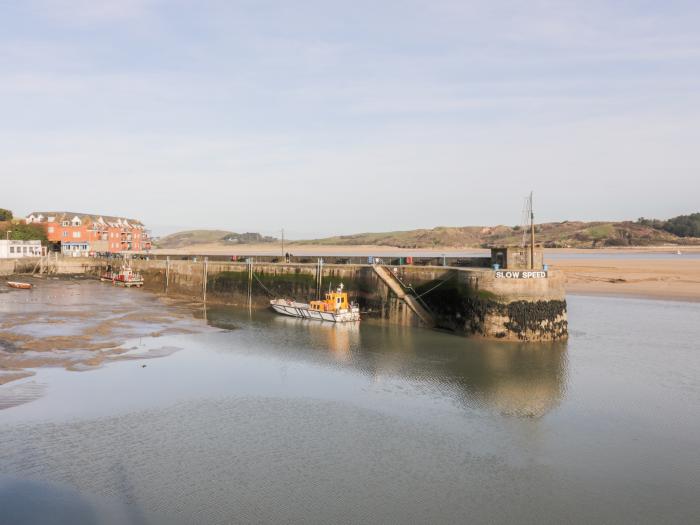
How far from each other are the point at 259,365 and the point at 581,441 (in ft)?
62.7

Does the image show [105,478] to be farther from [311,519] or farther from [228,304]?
[228,304]

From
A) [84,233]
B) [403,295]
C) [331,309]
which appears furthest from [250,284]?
[84,233]

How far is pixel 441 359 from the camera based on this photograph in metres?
35.2

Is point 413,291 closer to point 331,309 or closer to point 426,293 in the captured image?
point 426,293

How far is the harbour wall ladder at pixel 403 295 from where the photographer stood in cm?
4631

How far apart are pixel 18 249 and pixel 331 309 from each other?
79.3 meters

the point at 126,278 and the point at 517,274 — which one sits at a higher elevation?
the point at 517,274

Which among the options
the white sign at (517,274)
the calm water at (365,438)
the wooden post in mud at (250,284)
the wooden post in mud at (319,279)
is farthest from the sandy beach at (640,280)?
the wooden post in mud at (250,284)

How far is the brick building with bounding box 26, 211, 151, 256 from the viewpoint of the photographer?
380ft

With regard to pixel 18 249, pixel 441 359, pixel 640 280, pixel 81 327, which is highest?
pixel 18 249

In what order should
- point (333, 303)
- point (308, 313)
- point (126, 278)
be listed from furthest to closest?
1. point (126, 278)
2. point (308, 313)
3. point (333, 303)

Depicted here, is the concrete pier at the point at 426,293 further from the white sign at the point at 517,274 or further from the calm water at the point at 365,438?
the calm water at the point at 365,438

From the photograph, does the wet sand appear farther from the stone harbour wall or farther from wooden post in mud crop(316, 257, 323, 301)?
wooden post in mud crop(316, 257, 323, 301)

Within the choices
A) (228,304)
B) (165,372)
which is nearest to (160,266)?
(228,304)
